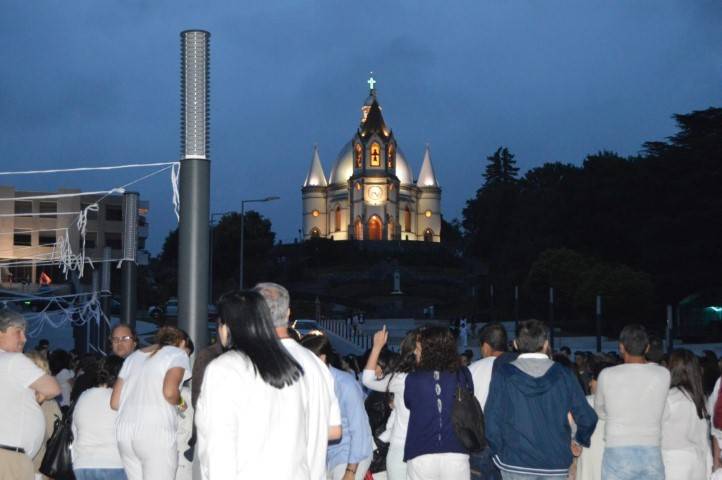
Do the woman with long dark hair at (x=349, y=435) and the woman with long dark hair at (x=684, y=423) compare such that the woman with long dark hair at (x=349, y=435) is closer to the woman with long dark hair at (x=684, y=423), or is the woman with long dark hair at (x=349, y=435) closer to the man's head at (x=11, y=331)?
the man's head at (x=11, y=331)

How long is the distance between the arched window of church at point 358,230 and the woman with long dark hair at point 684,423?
106080 mm

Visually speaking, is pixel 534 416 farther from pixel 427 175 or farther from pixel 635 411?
pixel 427 175

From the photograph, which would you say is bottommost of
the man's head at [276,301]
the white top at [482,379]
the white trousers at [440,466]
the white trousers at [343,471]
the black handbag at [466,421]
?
the white trousers at [343,471]

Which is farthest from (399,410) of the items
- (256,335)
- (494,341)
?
(256,335)

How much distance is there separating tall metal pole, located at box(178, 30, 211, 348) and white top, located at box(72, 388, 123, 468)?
301cm

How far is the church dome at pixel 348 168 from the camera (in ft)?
397

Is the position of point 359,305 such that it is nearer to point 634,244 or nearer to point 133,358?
point 634,244

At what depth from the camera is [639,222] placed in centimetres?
6525

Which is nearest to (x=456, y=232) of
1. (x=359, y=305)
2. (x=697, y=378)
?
(x=359, y=305)

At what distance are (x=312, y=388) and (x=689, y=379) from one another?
4.19m

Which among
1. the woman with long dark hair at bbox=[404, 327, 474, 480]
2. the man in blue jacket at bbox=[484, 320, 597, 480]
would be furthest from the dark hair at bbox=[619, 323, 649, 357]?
the woman with long dark hair at bbox=[404, 327, 474, 480]

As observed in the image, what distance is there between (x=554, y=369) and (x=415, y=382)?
0.95 m

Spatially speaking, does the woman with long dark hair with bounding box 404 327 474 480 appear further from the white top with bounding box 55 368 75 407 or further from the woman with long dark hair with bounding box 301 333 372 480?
the white top with bounding box 55 368 75 407

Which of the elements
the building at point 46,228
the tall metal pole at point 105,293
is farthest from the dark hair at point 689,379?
the building at point 46,228
